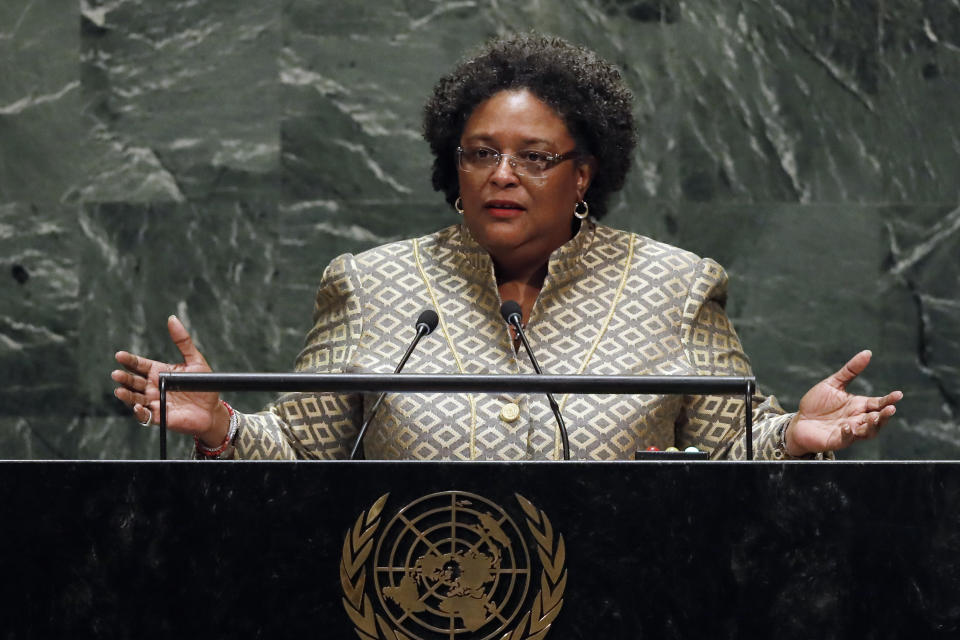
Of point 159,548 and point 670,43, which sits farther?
point 670,43

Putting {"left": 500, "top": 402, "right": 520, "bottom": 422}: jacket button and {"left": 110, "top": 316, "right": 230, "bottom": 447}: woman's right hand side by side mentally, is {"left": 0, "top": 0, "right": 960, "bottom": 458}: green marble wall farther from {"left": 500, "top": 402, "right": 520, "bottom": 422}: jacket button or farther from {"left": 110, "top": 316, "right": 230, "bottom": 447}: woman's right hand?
{"left": 110, "top": 316, "right": 230, "bottom": 447}: woman's right hand

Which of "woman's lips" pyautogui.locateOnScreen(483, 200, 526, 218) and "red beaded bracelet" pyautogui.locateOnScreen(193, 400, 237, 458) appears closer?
"red beaded bracelet" pyautogui.locateOnScreen(193, 400, 237, 458)

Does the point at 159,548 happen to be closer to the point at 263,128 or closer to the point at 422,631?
the point at 422,631

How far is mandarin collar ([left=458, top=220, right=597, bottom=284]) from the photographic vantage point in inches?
120

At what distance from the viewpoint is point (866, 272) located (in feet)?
15.4

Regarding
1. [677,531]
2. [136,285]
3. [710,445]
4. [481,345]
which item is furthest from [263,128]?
[677,531]

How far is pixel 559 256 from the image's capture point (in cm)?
306

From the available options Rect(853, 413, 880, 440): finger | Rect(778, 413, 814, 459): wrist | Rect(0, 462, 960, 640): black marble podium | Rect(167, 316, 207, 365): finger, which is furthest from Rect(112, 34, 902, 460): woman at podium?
Rect(0, 462, 960, 640): black marble podium

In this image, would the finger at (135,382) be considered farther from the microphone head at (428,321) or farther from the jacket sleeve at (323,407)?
the microphone head at (428,321)

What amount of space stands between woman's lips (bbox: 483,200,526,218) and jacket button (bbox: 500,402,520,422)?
42cm

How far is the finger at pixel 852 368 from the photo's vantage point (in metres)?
2.33

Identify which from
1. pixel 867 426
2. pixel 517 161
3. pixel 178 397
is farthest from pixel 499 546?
pixel 517 161

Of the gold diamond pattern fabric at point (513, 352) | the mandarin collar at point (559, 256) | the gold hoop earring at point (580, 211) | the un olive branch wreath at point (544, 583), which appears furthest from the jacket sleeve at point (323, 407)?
the un olive branch wreath at point (544, 583)

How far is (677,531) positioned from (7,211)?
333 centimetres
